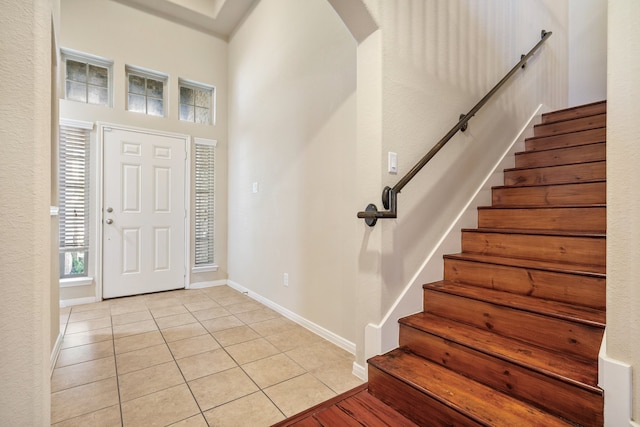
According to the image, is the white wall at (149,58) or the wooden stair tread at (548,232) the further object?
the white wall at (149,58)

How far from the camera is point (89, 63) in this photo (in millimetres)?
3582

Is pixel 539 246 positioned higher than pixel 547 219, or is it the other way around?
pixel 547 219

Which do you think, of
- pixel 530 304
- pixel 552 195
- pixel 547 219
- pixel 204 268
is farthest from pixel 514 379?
pixel 204 268

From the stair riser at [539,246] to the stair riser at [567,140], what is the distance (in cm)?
117

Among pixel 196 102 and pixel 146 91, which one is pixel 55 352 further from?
pixel 196 102

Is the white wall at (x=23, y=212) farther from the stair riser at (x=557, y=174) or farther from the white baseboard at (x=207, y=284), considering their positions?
the white baseboard at (x=207, y=284)

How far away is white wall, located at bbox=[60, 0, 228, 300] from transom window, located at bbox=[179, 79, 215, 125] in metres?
0.12

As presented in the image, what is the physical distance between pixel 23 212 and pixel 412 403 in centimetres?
160

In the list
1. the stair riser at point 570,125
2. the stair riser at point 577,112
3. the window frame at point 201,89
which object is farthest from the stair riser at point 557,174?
the window frame at point 201,89

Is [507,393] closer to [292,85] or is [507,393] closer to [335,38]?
[335,38]

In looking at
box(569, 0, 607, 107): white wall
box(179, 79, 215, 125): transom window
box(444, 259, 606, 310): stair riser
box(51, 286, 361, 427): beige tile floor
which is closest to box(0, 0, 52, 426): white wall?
box(51, 286, 361, 427): beige tile floor

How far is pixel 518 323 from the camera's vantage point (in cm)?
147

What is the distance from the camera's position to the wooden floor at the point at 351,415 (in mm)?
1381

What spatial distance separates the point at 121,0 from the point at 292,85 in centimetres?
262
